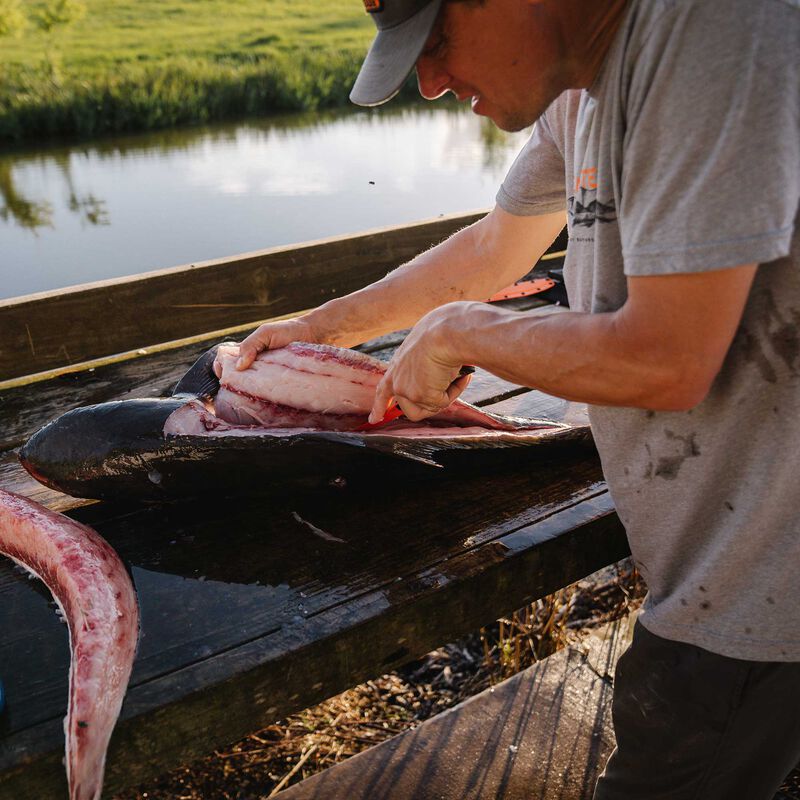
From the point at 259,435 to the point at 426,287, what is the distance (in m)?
0.78

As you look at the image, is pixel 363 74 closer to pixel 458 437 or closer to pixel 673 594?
pixel 458 437

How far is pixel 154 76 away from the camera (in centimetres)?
1894

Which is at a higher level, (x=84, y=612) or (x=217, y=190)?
(x=84, y=612)

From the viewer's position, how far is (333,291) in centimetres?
414

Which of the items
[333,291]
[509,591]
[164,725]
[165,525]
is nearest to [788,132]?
[509,591]

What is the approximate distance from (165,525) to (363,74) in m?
1.25

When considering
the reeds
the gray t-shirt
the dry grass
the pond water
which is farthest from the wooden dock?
the reeds

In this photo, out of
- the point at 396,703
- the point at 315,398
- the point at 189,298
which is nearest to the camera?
the point at 315,398

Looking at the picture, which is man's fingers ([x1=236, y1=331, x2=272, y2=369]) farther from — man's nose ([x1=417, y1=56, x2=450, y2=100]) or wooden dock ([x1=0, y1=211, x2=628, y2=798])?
man's nose ([x1=417, y1=56, x2=450, y2=100])

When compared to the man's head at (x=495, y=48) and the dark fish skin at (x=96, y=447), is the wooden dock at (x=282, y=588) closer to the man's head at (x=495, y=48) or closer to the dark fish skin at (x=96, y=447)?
the dark fish skin at (x=96, y=447)

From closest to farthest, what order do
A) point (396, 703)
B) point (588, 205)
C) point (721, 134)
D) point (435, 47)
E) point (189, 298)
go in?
point (721, 134)
point (435, 47)
point (588, 205)
point (396, 703)
point (189, 298)

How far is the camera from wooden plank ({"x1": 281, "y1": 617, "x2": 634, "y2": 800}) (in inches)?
95.6

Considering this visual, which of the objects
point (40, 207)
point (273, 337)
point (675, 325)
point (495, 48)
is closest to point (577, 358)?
point (675, 325)

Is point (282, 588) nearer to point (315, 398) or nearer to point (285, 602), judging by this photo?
point (285, 602)
